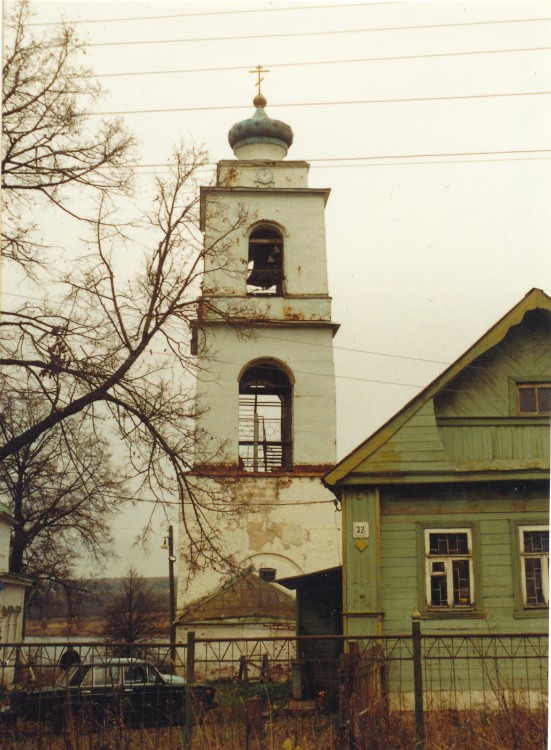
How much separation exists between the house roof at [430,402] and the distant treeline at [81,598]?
17.7m

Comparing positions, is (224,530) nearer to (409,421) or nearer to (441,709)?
(409,421)

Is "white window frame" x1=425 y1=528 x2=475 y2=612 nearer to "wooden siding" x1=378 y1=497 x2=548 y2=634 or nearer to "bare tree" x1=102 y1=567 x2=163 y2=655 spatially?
"wooden siding" x1=378 y1=497 x2=548 y2=634

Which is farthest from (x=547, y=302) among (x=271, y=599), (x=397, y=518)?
(x=271, y=599)

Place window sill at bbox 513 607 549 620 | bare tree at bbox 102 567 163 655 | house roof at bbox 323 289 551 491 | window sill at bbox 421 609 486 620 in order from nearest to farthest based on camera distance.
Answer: window sill at bbox 513 607 549 620 < window sill at bbox 421 609 486 620 < house roof at bbox 323 289 551 491 < bare tree at bbox 102 567 163 655

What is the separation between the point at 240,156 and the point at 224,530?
33.0ft

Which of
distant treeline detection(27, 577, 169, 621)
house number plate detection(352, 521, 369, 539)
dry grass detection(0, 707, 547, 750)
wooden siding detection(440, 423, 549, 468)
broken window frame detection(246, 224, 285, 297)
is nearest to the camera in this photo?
dry grass detection(0, 707, 547, 750)

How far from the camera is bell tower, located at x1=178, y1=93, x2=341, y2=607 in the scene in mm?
20438

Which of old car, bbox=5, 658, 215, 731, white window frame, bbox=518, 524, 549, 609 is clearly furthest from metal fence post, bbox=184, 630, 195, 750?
white window frame, bbox=518, 524, 549, 609

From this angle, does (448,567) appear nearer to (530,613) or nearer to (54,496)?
(530,613)

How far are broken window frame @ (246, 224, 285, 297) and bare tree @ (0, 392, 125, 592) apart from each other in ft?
22.5

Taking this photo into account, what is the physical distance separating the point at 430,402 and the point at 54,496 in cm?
1321

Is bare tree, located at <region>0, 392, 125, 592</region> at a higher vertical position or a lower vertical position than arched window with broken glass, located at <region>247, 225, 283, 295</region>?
lower

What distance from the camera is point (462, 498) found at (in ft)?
44.3

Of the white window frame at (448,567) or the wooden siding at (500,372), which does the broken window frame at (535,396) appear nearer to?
the wooden siding at (500,372)
